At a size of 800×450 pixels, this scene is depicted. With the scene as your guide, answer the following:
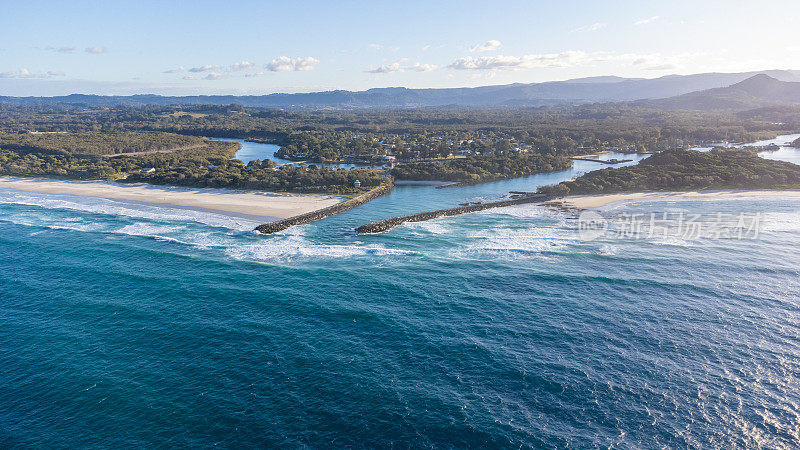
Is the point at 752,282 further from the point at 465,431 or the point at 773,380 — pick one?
the point at 465,431

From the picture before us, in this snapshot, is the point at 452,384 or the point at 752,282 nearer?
the point at 452,384

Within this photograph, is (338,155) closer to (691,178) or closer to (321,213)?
(321,213)

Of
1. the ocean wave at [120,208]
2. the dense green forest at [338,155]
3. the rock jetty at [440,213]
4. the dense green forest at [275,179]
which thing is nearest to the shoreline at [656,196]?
the rock jetty at [440,213]

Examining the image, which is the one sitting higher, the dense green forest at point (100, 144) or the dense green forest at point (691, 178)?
the dense green forest at point (100, 144)

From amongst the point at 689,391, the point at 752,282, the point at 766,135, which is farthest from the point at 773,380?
the point at 766,135

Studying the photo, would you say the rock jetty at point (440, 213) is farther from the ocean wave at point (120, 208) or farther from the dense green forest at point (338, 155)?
the dense green forest at point (338, 155)
